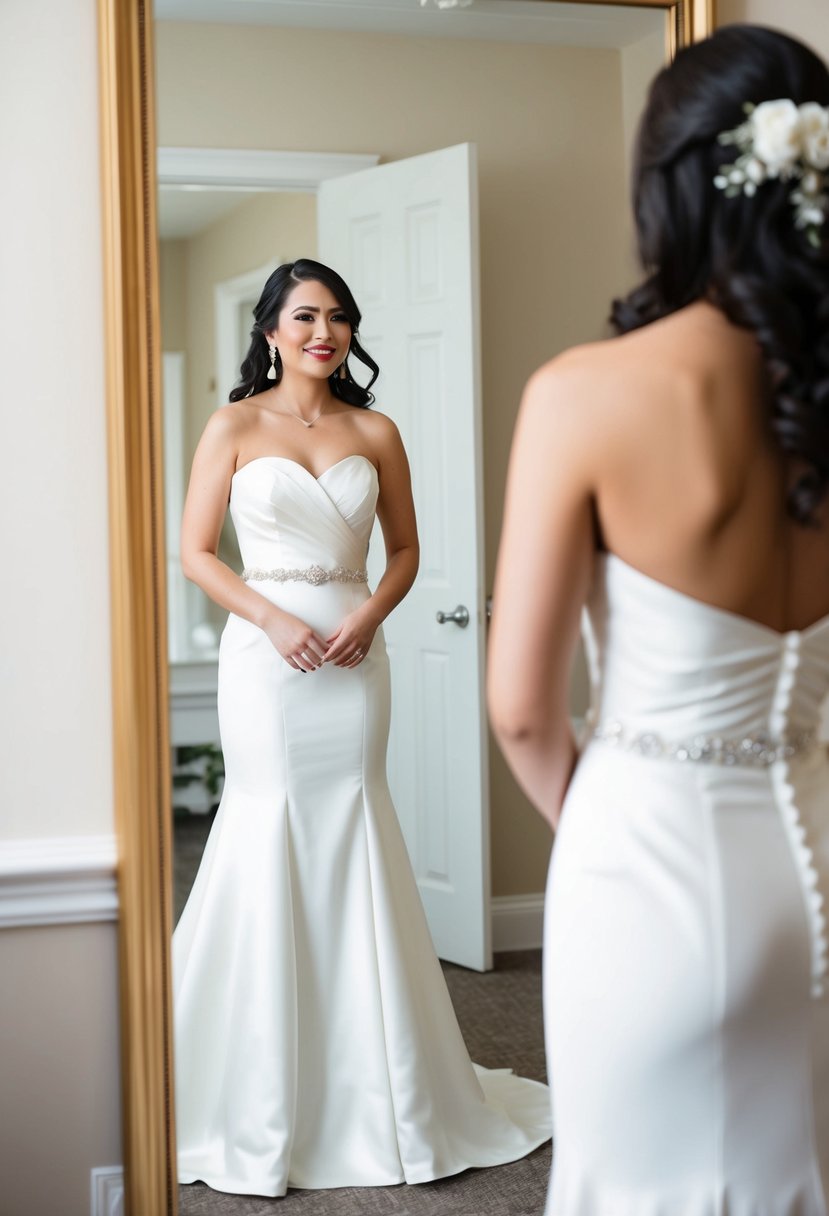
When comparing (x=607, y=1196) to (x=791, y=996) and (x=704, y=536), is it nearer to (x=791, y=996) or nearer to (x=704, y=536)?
(x=791, y=996)

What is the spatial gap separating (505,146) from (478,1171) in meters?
1.57

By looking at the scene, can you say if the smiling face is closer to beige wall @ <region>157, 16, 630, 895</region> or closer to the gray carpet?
beige wall @ <region>157, 16, 630, 895</region>

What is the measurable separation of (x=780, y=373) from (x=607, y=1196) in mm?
Result: 783

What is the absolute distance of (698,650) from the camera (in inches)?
44.7

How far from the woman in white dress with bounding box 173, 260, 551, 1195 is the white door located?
0.03 m

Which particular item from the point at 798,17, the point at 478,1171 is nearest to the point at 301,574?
the point at 478,1171

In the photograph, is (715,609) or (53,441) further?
(53,441)

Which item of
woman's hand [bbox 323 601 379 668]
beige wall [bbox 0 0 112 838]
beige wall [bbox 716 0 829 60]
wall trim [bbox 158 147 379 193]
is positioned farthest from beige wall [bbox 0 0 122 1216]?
beige wall [bbox 716 0 829 60]

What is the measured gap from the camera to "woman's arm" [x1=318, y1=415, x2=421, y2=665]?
1.83 metres

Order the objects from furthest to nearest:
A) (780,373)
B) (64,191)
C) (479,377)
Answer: (479,377), (64,191), (780,373)

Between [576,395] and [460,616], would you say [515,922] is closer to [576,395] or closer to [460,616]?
[460,616]

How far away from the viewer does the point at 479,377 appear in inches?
74.4

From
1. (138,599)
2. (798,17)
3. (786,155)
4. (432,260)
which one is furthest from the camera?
(798,17)

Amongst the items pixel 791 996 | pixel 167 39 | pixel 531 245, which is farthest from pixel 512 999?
pixel 167 39
